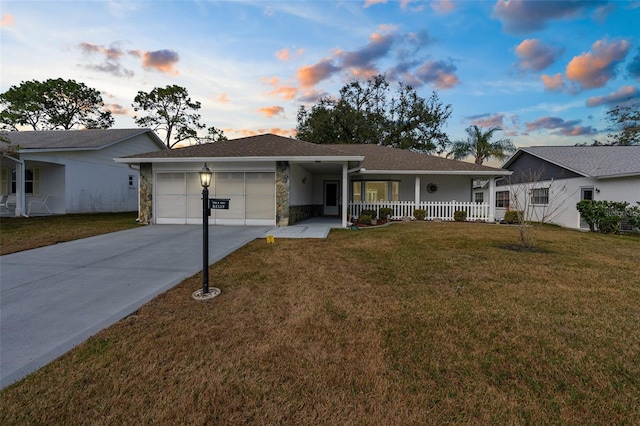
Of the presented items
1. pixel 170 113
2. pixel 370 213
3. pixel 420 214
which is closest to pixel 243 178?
pixel 370 213

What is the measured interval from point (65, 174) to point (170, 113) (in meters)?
18.3

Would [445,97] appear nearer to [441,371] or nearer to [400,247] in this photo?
[400,247]

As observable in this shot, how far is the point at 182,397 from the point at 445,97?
32204 mm

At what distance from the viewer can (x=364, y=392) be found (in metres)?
2.03

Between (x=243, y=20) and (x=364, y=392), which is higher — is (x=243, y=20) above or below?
above

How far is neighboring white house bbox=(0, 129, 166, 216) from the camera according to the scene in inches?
535

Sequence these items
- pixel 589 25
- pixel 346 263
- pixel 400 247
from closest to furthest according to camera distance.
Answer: pixel 346 263 < pixel 400 247 < pixel 589 25

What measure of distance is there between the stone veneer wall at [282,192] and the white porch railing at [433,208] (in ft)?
13.7

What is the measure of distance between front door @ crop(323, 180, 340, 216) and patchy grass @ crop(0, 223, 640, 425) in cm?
1109

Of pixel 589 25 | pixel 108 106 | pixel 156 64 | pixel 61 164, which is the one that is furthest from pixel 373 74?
pixel 108 106

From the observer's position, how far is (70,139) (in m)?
16.3

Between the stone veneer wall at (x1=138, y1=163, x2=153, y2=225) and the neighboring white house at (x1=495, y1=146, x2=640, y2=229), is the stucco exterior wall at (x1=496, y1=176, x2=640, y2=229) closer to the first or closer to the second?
the neighboring white house at (x1=495, y1=146, x2=640, y2=229)

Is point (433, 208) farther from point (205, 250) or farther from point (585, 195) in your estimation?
point (205, 250)

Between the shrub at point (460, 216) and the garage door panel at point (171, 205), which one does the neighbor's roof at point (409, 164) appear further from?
the garage door panel at point (171, 205)
